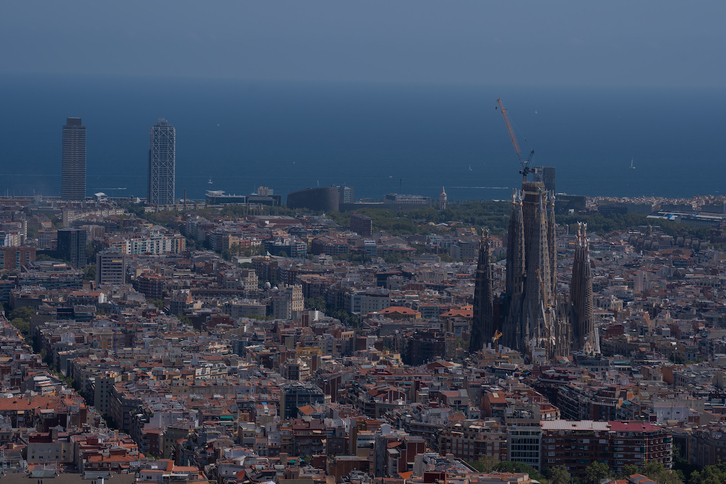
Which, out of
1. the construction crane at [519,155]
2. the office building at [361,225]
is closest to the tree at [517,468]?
the construction crane at [519,155]

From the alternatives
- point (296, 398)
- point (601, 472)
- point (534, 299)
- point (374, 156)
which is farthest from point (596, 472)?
point (374, 156)

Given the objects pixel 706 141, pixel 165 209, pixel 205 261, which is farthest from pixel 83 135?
pixel 706 141

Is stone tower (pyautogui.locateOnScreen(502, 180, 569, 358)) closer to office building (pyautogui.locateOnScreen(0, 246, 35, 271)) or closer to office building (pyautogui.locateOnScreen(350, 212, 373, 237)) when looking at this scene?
office building (pyautogui.locateOnScreen(0, 246, 35, 271))

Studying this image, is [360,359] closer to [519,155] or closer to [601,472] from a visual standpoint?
[601,472]

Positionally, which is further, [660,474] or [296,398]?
[296,398]

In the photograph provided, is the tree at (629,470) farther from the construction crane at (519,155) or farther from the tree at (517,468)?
the construction crane at (519,155)

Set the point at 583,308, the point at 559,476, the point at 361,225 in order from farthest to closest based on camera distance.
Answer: the point at 361,225
the point at 583,308
the point at 559,476
